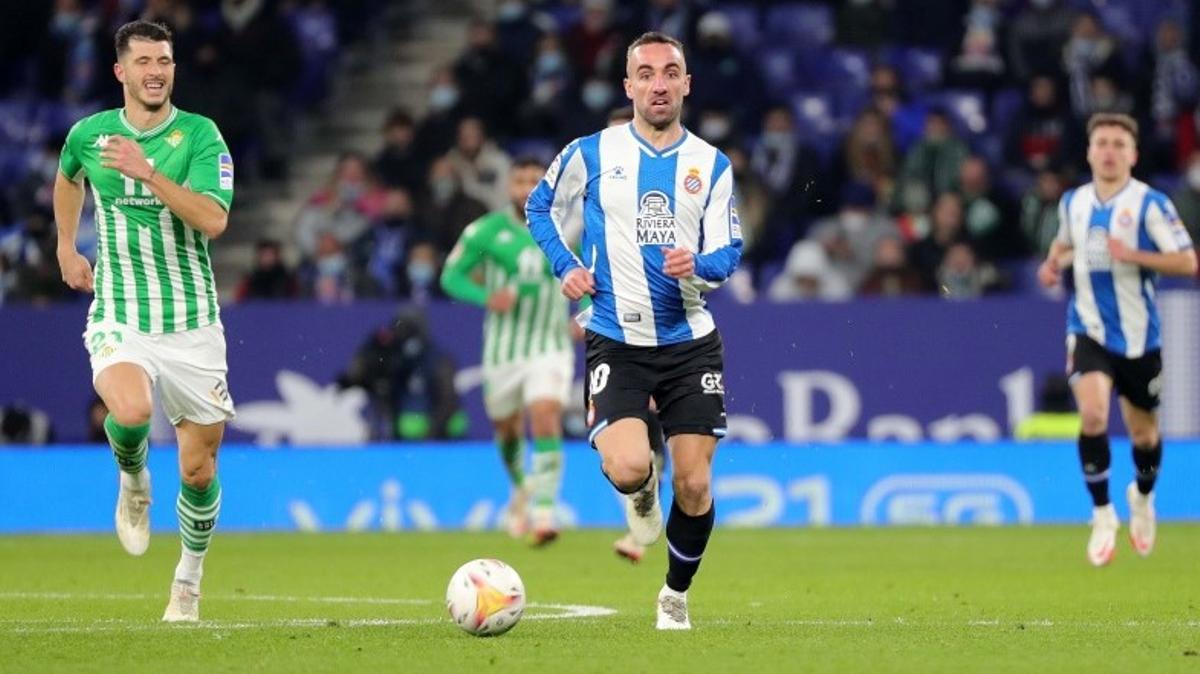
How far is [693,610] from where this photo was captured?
9.88 metres

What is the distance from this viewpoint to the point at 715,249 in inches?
338

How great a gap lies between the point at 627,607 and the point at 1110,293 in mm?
4079

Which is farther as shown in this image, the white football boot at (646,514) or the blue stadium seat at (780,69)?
the blue stadium seat at (780,69)

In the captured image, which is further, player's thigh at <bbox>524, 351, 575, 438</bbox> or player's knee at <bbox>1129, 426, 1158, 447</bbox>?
player's thigh at <bbox>524, 351, 575, 438</bbox>

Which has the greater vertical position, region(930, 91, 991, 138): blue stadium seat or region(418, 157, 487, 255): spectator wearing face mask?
region(930, 91, 991, 138): blue stadium seat

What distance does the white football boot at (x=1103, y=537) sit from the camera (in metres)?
12.5

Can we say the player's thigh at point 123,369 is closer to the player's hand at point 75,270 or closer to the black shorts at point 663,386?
the player's hand at point 75,270

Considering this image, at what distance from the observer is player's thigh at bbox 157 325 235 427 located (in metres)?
9.11

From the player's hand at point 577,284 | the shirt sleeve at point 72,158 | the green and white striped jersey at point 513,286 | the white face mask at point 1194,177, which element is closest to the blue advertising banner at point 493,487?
the green and white striped jersey at point 513,286

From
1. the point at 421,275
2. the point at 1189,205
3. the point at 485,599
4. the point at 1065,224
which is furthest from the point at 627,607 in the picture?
the point at 1189,205

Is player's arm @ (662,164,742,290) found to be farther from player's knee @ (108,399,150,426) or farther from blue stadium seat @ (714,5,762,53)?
blue stadium seat @ (714,5,762,53)

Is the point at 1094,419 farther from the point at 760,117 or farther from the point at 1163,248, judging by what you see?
the point at 760,117

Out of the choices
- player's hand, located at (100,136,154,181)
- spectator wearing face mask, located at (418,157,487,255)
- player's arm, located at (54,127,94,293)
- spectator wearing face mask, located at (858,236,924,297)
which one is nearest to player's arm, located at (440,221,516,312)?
spectator wearing face mask, located at (418,157,487,255)

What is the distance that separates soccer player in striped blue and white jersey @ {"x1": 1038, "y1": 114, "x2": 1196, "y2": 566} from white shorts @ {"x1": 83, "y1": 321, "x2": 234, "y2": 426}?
5.26 meters
